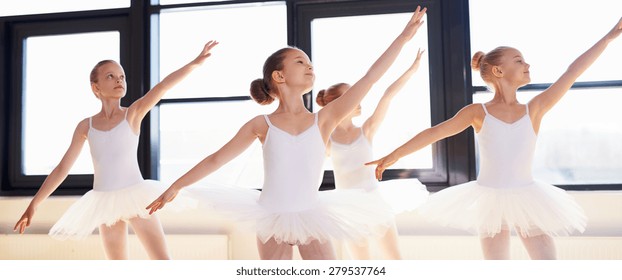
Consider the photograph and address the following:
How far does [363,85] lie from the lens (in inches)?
82.8

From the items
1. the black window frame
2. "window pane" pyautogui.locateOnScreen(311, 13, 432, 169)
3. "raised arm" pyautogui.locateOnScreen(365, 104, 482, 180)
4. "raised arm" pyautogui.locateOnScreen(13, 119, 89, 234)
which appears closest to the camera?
"raised arm" pyautogui.locateOnScreen(365, 104, 482, 180)

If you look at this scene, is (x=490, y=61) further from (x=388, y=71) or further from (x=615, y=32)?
(x=388, y=71)

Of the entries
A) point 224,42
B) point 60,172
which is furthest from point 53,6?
point 60,172

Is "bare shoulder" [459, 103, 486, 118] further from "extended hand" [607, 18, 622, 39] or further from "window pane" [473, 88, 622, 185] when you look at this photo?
"window pane" [473, 88, 622, 185]

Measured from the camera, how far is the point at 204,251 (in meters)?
3.44

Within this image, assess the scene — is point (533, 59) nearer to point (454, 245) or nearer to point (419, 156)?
point (419, 156)

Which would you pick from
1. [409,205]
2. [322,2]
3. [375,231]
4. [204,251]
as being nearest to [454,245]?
[409,205]

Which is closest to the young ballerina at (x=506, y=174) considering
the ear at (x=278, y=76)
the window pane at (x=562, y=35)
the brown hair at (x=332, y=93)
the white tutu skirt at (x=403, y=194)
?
the white tutu skirt at (x=403, y=194)

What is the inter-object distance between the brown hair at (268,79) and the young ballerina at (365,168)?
1.84ft

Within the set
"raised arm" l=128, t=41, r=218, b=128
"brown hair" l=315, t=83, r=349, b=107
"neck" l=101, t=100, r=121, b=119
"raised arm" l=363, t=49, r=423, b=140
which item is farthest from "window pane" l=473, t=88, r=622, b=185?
"neck" l=101, t=100, r=121, b=119

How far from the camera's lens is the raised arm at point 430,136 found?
2.25 meters

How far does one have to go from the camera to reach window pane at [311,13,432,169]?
3586mm
